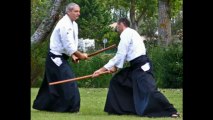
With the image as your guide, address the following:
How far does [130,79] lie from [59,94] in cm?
115

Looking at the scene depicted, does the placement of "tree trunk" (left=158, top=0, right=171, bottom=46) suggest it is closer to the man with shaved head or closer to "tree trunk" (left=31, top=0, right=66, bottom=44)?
"tree trunk" (left=31, top=0, right=66, bottom=44)

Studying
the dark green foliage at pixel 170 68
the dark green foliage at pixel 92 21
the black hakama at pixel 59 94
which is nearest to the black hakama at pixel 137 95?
the black hakama at pixel 59 94

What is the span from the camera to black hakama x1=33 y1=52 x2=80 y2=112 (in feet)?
29.1

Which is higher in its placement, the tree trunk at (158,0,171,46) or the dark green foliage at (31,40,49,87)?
the tree trunk at (158,0,171,46)

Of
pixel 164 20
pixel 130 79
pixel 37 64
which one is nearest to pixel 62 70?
pixel 130 79

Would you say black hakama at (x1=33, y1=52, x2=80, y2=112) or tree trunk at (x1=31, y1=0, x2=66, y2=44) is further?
tree trunk at (x1=31, y1=0, x2=66, y2=44)

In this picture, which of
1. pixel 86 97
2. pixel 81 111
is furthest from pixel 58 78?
pixel 86 97

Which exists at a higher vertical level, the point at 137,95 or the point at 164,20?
the point at 164,20

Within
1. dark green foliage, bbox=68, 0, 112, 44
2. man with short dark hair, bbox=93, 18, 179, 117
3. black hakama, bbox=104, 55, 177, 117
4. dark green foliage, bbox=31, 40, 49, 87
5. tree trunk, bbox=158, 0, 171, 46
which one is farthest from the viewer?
dark green foliage, bbox=68, 0, 112, 44

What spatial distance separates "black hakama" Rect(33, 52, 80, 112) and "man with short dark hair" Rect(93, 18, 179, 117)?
1.83 feet

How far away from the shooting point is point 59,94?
8977mm

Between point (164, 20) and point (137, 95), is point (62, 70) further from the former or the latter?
point (164, 20)

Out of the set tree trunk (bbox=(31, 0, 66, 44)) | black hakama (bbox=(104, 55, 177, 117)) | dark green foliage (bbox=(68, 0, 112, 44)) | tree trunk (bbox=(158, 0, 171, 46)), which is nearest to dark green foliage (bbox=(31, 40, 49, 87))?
tree trunk (bbox=(31, 0, 66, 44))

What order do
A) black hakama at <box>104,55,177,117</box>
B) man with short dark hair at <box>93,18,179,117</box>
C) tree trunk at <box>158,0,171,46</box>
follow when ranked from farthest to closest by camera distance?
tree trunk at <box>158,0,171,46</box>
man with short dark hair at <box>93,18,179,117</box>
black hakama at <box>104,55,177,117</box>
